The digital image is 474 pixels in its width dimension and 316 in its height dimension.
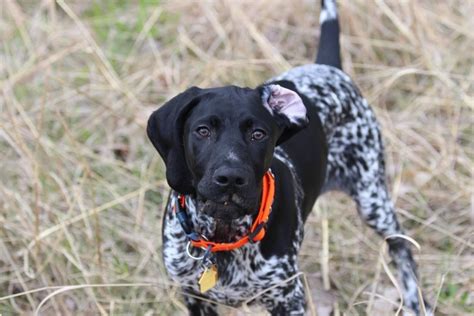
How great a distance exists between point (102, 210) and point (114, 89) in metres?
1.09

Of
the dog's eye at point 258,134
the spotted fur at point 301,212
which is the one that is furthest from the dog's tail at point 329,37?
the dog's eye at point 258,134

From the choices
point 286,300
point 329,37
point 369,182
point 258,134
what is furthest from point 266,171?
A: point 329,37

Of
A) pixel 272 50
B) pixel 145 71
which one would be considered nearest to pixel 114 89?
pixel 145 71

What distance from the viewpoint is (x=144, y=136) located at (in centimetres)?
677

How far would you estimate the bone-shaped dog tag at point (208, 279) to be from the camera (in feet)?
13.5

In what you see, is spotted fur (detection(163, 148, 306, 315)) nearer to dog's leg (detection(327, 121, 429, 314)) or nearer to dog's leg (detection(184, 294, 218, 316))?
dog's leg (detection(184, 294, 218, 316))

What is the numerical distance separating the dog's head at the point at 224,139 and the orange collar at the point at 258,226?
0.11 m

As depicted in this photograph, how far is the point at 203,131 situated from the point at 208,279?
69 cm

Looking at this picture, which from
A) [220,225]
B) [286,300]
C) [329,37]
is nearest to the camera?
[220,225]

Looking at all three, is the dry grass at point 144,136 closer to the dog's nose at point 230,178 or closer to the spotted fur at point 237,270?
the spotted fur at point 237,270

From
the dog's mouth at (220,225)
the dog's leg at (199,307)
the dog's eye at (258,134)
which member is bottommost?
the dog's leg at (199,307)

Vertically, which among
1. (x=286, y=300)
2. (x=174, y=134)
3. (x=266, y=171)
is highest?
(x=174, y=134)

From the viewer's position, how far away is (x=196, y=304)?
4.59 metres

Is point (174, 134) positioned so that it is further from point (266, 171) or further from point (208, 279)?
point (208, 279)
